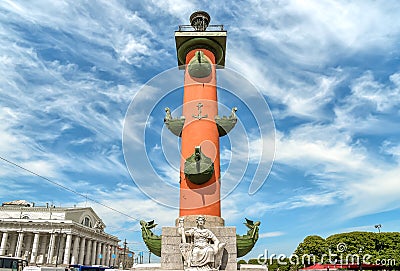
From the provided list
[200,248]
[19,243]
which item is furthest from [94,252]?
[200,248]

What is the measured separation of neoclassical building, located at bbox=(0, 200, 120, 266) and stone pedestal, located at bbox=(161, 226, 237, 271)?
187 feet

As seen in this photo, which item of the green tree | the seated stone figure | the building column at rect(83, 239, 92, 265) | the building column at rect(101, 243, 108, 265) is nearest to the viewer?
the seated stone figure

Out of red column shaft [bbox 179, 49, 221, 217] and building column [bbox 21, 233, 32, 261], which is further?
building column [bbox 21, 233, 32, 261]

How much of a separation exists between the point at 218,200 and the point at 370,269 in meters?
44.7

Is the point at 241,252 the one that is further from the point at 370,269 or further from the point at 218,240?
the point at 370,269

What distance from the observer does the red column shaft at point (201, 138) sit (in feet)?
50.3

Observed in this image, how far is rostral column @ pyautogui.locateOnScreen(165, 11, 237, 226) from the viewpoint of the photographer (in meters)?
15.4

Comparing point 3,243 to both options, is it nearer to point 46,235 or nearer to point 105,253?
point 46,235

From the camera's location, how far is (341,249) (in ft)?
173

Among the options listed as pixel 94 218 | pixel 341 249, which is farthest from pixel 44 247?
pixel 341 249

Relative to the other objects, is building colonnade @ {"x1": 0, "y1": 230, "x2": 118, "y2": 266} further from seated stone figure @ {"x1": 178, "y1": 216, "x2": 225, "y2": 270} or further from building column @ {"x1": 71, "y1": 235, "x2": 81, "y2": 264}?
seated stone figure @ {"x1": 178, "y1": 216, "x2": 225, "y2": 270}

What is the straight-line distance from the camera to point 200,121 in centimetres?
1681

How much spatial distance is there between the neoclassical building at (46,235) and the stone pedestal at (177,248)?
5710 centimetres

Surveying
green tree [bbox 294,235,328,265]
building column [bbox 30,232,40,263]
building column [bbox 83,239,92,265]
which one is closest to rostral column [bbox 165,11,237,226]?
green tree [bbox 294,235,328,265]
